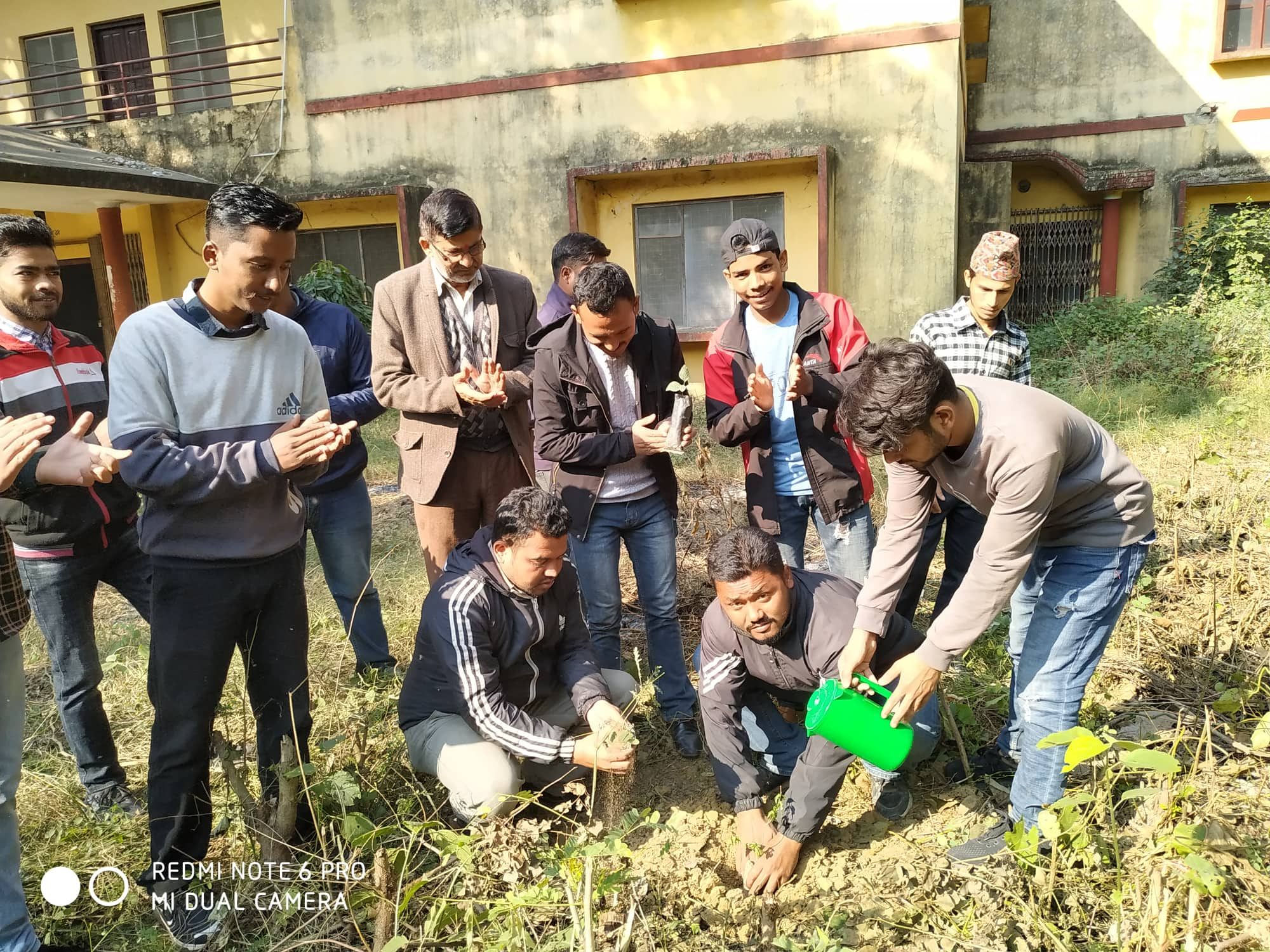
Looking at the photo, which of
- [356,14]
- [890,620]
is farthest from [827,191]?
[890,620]

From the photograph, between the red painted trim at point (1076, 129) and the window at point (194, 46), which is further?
the window at point (194, 46)

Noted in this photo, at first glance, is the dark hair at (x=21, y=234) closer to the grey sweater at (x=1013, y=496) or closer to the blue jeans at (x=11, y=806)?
the blue jeans at (x=11, y=806)

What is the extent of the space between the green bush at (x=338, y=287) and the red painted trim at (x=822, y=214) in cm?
467

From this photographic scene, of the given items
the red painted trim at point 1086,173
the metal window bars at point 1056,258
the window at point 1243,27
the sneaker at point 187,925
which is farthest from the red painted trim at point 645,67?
the sneaker at point 187,925

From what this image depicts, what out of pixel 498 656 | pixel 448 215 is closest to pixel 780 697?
pixel 498 656

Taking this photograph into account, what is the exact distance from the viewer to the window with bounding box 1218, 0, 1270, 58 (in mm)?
10352

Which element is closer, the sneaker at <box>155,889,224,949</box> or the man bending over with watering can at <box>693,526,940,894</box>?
the sneaker at <box>155,889,224,949</box>

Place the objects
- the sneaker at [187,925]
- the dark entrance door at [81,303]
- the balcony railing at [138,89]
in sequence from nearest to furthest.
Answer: the sneaker at [187,925] < the balcony railing at [138,89] < the dark entrance door at [81,303]

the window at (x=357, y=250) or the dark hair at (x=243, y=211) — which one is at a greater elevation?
the dark hair at (x=243, y=211)

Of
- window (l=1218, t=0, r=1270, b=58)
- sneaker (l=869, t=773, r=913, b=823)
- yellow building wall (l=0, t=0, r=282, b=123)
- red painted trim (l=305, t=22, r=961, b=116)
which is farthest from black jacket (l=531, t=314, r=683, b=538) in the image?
window (l=1218, t=0, r=1270, b=58)

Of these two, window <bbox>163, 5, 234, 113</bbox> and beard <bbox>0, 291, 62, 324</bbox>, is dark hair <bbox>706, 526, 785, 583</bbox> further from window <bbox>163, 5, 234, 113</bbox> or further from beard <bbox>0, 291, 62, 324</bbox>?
window <bbox>163, 5, 234, 113</bbox>

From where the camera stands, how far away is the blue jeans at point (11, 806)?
2004 millimetres

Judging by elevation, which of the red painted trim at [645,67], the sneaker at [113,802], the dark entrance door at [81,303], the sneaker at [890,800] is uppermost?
the red painted trim at [645,67]

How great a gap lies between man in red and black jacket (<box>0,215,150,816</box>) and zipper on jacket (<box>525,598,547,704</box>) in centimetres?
122
